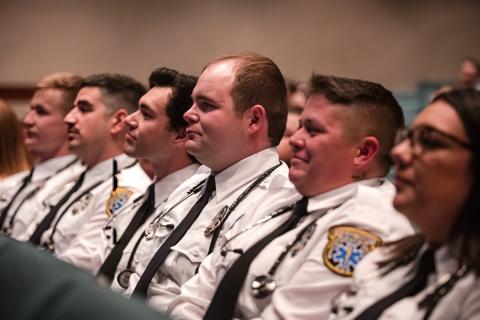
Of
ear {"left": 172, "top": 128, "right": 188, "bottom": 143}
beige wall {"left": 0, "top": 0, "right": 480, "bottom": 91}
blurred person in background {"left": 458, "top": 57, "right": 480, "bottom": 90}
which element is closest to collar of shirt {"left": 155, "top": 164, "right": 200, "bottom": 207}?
ear {"left": 172, "top": 128, "right": 188, "bottom": 143}

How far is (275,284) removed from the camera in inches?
85.9

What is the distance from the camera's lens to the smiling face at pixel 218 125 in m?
2.89

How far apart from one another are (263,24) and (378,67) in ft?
4.86

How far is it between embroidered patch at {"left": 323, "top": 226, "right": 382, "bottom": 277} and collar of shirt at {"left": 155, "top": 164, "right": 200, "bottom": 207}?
58.0 inches

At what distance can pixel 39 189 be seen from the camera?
4727mm

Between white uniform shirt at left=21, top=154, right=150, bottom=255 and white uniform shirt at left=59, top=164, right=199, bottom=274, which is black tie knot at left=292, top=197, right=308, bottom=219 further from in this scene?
white uniform shirt at left=21, top=154, right=150, bottom=255

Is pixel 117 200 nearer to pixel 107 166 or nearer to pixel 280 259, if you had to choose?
pixel 107 166

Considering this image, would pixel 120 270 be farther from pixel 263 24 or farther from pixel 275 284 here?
pixel 263 24

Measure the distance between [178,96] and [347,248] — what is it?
1.58m

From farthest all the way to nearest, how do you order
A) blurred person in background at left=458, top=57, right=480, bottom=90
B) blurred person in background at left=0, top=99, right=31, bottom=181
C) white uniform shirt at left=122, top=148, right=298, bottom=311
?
blurred person in background at left=458, top=57, right=480, bottom=90
blurred person in background at left=0, top=99, right=31, bottom=181
white uniform shirt at left=122, top=148, right=298, bottom=311

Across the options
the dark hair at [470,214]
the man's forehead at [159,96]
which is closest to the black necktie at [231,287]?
the dark hair at [470,214]

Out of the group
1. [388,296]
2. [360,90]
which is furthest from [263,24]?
[388,296]

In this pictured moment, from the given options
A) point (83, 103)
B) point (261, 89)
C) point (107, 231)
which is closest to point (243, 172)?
point (261, 89)

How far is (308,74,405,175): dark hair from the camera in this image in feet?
7.51
